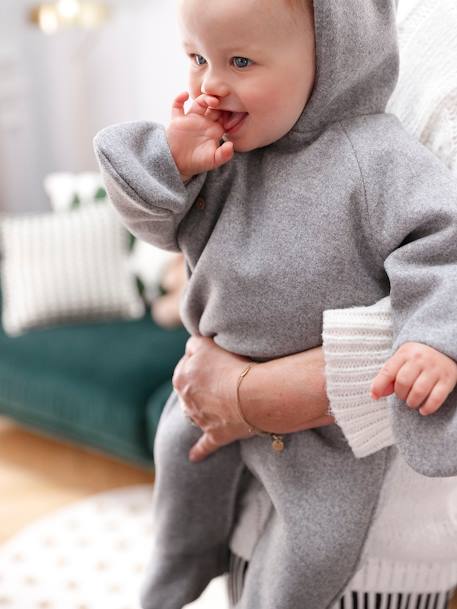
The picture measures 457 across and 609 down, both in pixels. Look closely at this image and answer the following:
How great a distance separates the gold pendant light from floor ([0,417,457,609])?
191 cm

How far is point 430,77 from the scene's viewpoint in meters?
1.09

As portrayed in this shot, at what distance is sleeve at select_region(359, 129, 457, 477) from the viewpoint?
2.89 feet

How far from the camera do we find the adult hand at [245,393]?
3.39 ft

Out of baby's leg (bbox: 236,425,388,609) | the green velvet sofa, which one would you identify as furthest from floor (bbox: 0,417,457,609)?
baby's leg (bbox: 236,425,388,609)

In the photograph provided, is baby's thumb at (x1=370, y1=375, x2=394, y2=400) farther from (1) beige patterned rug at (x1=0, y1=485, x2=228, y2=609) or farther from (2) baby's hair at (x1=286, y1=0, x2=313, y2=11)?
(1) beige patterned rug at (x1=0, y1=485, x2=228, y2=609)

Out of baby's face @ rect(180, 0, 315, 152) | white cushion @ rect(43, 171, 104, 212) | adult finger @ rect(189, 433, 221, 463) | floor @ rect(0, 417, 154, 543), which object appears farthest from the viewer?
→ white cushion @ rect(43, 171, 104, 212)

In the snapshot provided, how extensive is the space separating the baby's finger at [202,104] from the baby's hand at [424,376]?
385 mm

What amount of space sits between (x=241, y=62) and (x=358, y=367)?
390 mm

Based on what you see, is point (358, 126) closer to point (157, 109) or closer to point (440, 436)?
point (440, 436)

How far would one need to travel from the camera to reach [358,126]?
1027mm

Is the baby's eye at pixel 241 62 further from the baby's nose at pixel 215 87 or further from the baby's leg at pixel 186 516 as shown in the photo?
the baby's leg at pixel 186 516

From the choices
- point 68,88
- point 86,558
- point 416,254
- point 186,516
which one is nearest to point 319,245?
point 416,254

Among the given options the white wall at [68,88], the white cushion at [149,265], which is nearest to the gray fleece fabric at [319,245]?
the white cushion at [149,265]

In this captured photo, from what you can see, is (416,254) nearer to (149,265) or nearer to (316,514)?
(316,514)
